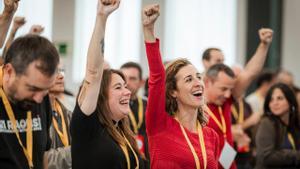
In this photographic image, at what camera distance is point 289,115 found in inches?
193

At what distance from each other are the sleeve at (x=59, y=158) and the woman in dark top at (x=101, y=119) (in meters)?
0.37

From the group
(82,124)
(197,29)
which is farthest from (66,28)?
(82,124)

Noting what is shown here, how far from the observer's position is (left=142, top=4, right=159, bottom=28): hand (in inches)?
112

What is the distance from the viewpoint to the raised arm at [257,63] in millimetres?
4203

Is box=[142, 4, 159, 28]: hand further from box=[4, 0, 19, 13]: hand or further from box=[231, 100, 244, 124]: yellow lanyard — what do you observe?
box=[231, 100, 244, 124]: yellow lanyard

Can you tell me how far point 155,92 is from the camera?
3.02 meters

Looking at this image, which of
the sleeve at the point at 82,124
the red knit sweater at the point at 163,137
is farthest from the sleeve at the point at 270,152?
the sleeve at the point at 82,124

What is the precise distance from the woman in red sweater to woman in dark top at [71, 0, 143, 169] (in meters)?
0.15

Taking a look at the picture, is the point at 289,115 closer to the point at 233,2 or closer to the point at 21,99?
the point at 21,99

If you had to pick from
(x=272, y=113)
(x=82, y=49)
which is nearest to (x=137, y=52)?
(x=82, y=49)

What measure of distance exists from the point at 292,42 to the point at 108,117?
6876 mm

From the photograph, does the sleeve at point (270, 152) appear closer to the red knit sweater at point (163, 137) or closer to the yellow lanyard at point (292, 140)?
the yellow lanyard at point (292, 140)

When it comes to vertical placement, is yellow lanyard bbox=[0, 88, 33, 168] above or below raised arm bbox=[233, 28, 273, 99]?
below

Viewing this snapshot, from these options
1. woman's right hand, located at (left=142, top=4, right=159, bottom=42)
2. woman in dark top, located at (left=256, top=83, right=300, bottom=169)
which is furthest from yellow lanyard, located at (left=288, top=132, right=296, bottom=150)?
woman's right hand, located at (left=142, top=4, right=159, bottom=42)
